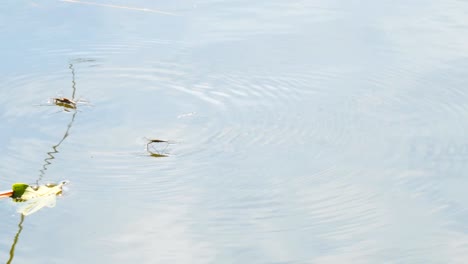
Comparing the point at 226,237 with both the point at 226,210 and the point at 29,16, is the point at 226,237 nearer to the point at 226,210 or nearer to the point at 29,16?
the point at 226,210

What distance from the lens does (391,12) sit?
3354mm

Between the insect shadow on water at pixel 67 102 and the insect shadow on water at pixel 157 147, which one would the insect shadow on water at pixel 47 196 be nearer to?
the insect shadow on water at pixel 67 102

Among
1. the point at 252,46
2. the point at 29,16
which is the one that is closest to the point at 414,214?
the point at 252,46

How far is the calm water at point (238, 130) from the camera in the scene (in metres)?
2.03

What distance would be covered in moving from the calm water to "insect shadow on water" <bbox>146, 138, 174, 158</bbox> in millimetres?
11

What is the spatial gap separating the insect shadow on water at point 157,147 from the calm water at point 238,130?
0.4 inches

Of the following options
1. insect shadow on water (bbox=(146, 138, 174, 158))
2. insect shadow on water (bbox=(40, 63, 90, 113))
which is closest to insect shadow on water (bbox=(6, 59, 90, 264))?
insect shadow on water (bbox=(40, 63, 90, 113))

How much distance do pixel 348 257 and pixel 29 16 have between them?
1897 mm

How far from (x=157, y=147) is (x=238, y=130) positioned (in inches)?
9.9

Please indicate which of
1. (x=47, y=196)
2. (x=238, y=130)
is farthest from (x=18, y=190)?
(x=238, y=130)

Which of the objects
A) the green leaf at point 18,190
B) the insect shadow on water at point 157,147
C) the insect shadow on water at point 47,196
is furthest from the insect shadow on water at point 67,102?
the green leaf at point 18,190

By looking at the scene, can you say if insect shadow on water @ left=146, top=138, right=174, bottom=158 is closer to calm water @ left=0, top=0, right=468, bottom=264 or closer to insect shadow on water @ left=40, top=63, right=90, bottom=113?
calm water @ left=0, top=0, right=468, bottom=264

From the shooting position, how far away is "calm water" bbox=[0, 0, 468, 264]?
79.8 inches

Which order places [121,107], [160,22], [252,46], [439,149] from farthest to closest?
[160,22] < [252,46] < [121,107] < [439,149]
